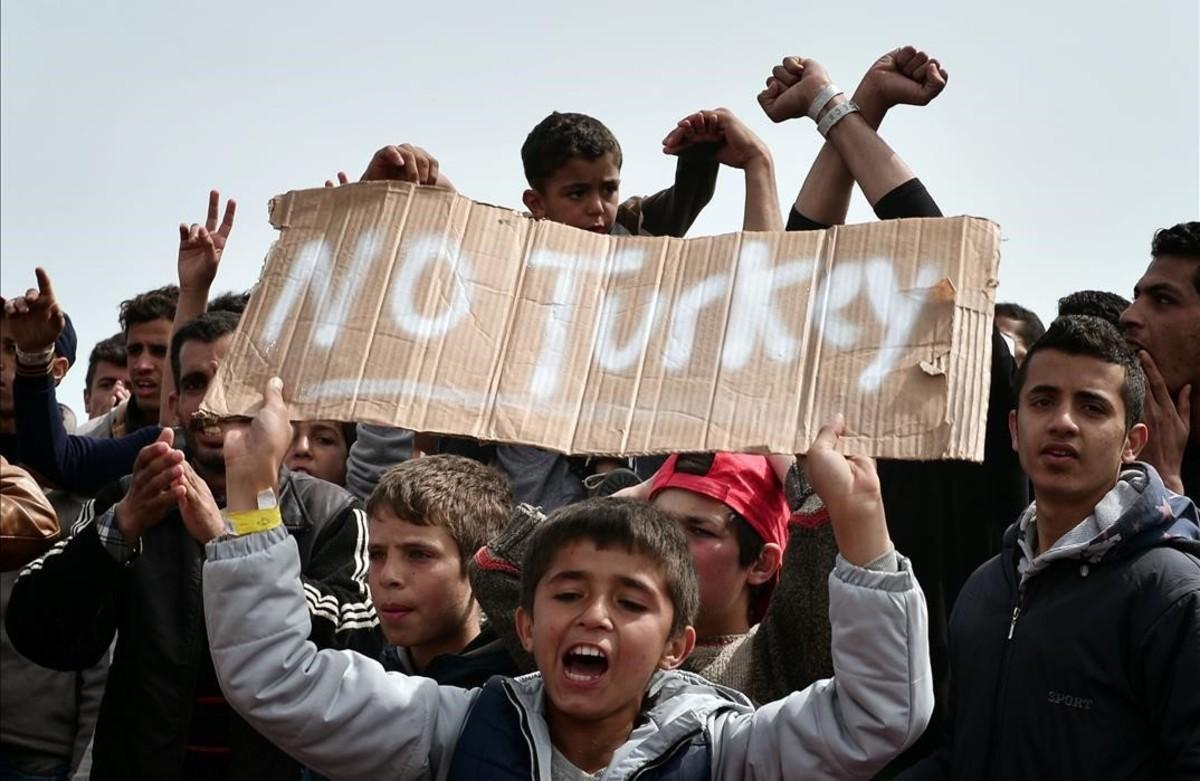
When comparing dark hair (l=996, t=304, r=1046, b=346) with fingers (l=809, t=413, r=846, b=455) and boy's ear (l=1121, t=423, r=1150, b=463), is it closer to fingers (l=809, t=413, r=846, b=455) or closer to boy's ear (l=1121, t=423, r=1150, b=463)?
boy's ear (l=1121, t=423, r=1150, b=463)

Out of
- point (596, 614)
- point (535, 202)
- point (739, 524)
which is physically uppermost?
point (535, 202)

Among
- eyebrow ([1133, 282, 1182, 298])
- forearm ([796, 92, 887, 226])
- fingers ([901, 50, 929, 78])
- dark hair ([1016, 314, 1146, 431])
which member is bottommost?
dark hair ([1016, 314, 1146, 431])

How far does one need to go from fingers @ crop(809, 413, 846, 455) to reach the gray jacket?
0.77 ft

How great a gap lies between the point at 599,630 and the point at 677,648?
0.26m

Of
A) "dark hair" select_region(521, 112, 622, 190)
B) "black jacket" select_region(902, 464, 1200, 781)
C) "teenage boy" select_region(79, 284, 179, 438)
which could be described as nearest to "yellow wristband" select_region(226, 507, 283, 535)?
"black jacket" select_region(902, 464, 1200, 781)

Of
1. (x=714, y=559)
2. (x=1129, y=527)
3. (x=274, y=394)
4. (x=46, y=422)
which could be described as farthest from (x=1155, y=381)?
(x=46, y=422)

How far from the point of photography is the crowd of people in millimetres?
3043

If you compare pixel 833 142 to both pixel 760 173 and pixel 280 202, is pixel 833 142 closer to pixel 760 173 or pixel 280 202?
pixel 760 173

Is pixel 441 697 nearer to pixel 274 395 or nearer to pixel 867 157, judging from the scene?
pixel 274 395

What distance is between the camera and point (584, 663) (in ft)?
10.2

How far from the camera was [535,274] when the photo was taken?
342 centimetres

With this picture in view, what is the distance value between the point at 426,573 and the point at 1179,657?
5.94 feet

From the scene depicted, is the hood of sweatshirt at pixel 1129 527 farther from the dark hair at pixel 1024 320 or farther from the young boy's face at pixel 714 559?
the dark hair at pixel 1024 320

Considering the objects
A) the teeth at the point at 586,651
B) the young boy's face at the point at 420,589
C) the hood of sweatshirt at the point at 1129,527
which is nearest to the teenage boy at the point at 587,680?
the teeth at the point at 586,651
